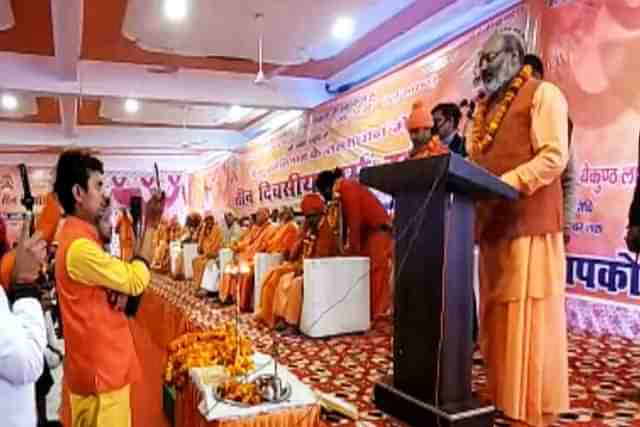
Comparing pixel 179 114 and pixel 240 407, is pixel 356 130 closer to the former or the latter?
pixel 179 114

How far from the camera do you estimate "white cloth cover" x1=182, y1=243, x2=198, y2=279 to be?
8.91 m

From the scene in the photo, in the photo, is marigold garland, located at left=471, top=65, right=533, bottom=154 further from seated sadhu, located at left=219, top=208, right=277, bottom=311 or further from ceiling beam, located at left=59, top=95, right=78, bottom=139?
ceiling beam, located at left=59, top=95, right=78, bottom=139

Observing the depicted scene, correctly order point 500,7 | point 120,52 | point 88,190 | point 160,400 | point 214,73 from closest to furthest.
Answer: point 88,190 → point 160,400 → point 500,7 → point 120,52 → point 214,73

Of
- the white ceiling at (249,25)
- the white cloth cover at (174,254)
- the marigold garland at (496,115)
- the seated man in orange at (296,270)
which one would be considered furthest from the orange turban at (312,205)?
the white cloth cover at (174,254)

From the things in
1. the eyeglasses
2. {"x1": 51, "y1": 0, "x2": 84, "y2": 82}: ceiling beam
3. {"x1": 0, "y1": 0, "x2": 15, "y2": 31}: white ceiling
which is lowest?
the eyeglasses

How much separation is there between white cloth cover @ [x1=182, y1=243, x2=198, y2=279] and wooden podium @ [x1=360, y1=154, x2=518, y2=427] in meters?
7.07

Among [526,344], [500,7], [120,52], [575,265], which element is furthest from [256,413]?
[120,52]

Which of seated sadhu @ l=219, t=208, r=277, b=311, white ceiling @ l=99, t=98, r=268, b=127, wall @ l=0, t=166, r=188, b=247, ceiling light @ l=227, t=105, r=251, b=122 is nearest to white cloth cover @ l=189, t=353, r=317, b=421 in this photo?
seated sadhu @ l=219, t=208, r=277, b=311

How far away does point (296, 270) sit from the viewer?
5.06 meters

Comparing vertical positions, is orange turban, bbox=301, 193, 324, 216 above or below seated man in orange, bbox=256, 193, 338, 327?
above

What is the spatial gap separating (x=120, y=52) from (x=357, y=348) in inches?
179

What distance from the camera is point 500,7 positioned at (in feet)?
15.6

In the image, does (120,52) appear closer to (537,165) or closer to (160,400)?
(160,400)

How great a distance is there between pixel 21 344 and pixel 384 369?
235cm
